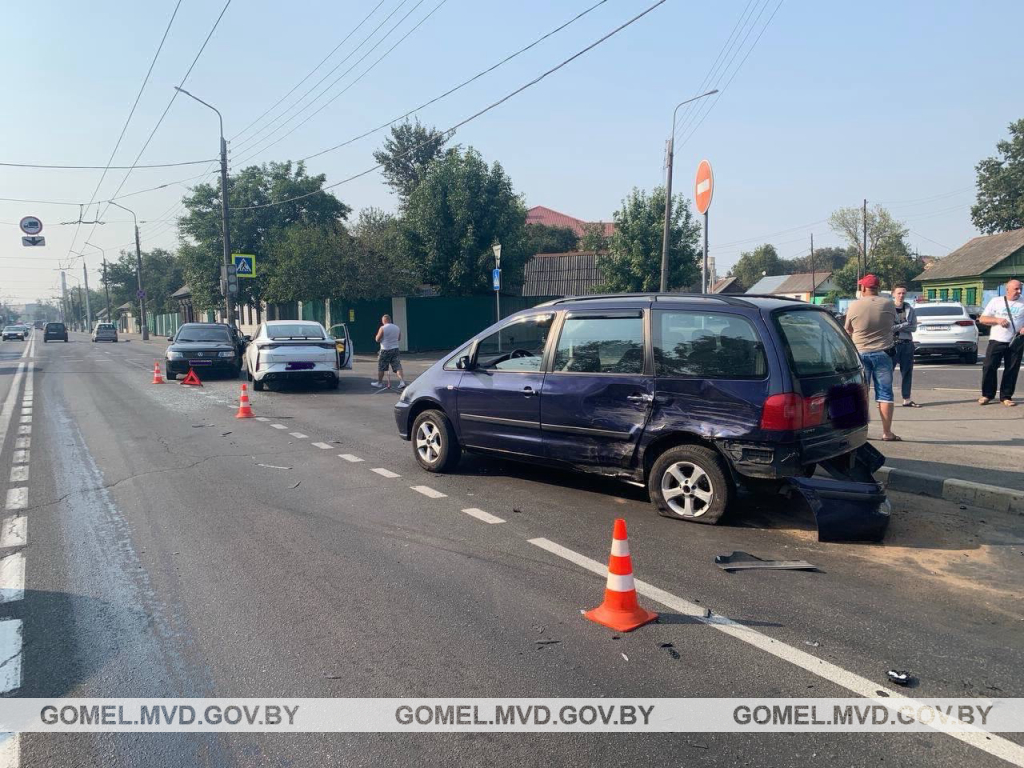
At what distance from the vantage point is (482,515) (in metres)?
6.35

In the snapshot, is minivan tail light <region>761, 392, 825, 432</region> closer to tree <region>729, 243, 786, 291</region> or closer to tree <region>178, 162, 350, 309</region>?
tree <region>178, 162, 350, 309</region>

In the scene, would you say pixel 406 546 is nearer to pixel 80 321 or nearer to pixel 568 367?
pixel 568 367

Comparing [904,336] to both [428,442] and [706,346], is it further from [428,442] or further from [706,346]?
[428,442]

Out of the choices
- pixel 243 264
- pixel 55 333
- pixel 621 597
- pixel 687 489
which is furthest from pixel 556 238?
pixel 621 597

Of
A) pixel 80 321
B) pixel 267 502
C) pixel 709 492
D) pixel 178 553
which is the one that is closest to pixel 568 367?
pixel 709 492

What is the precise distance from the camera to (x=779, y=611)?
14.2ft

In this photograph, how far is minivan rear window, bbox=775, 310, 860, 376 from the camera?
579cm

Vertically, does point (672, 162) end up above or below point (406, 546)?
above

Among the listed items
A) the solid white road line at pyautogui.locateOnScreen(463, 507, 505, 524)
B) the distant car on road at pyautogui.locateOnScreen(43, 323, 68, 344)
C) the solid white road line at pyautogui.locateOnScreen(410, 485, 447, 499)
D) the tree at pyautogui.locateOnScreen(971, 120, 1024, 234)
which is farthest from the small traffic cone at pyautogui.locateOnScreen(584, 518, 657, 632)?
the tree at pyautogui.locateOnScreen(971, 120, 1024, 234)

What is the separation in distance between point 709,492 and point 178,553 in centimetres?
397

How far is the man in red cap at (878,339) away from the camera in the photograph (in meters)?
8.62

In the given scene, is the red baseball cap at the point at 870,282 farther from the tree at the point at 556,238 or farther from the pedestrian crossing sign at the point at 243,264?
the tree at the point at 556,238

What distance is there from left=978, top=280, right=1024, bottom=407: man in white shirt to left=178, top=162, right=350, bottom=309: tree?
30762mm

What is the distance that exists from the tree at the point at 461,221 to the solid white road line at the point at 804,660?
26.8m
